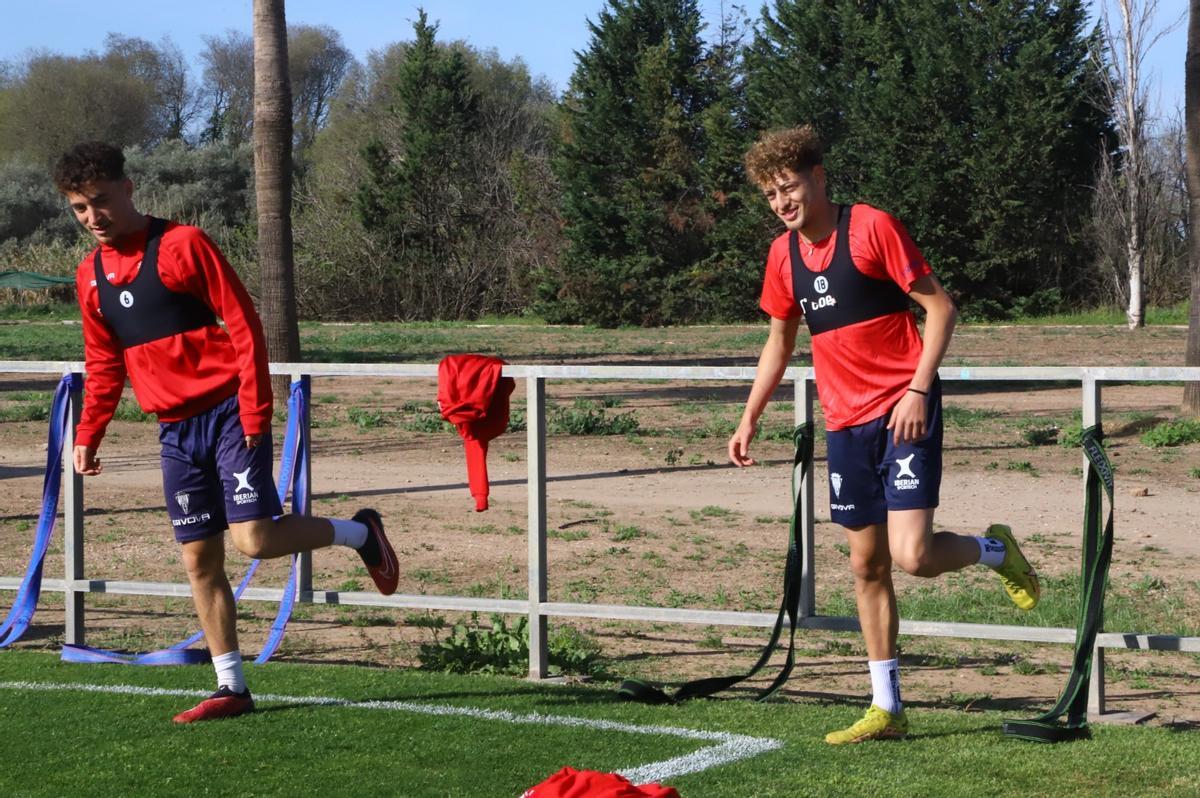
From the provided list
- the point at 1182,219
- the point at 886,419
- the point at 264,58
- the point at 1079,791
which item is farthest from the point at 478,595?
the point at 1182,219

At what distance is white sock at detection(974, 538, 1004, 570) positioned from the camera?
5.34 m

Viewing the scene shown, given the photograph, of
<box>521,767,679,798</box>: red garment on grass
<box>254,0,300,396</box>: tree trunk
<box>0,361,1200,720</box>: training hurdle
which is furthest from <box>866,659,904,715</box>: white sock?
<box>254,0,300,396</box>: tree trunk

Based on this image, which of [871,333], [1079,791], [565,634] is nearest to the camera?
[1079,791]

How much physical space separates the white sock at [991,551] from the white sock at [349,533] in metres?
2.42

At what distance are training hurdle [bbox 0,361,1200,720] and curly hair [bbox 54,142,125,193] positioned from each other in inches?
62.1

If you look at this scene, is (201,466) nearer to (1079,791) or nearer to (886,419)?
(886,419)

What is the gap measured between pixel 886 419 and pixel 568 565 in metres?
4.70

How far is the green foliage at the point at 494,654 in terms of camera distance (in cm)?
662

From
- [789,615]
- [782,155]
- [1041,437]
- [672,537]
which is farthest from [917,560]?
[1041,437]

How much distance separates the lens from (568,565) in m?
9.43

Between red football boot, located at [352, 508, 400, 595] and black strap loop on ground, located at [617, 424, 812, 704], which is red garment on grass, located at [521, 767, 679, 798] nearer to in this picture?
black strap loop on ground, located at [617, 424, 812, 704]

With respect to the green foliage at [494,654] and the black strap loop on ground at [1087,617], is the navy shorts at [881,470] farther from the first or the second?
the green foliage at [494,654]

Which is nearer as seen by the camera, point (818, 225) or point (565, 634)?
point (818, 225)

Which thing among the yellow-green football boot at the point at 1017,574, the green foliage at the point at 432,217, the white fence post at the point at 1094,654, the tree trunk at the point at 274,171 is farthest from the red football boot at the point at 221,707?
the green foliage at the point at 432,217
